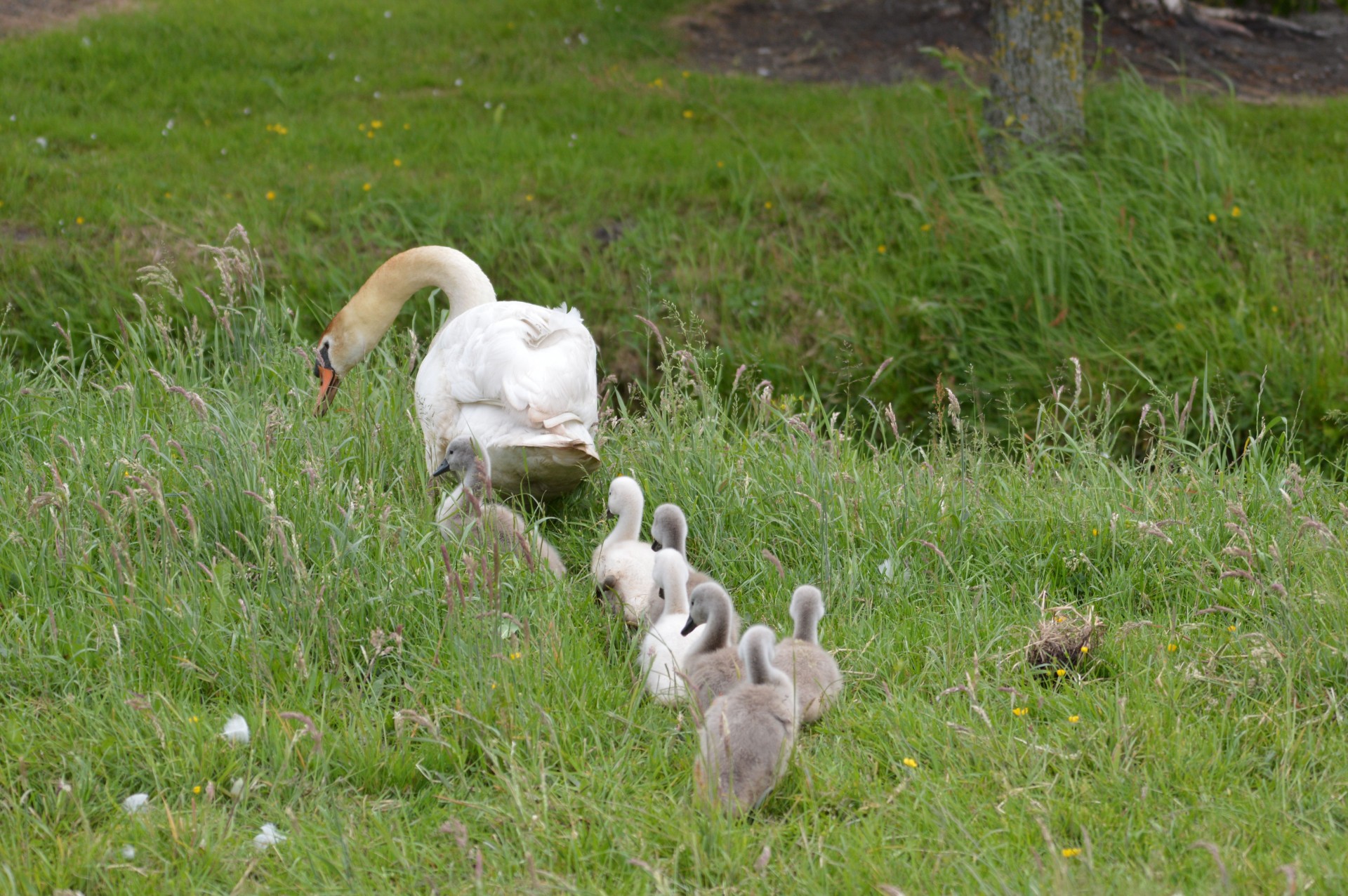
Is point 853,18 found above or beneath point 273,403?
above

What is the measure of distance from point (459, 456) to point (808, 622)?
1535 mm

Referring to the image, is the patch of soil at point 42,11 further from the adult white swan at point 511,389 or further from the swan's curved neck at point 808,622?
the swan's curved neck at point 808,622

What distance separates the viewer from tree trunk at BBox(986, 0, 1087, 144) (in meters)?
7.61

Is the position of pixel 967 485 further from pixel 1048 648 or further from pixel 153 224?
pixel 153 224

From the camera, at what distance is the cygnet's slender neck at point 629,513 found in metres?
4.02

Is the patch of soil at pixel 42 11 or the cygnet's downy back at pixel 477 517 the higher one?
the patch of soil at pixel 42 11

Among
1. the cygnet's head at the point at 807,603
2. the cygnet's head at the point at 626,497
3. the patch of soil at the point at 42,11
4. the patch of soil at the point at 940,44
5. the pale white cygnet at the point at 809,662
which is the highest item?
the patch of soil at the point at 42,11

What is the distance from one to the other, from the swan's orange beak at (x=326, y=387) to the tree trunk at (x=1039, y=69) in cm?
488

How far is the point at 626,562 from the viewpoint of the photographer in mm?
3947

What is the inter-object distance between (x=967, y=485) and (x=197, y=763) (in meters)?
2.78

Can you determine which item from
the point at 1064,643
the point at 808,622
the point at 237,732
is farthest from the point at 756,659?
the point at 237,732

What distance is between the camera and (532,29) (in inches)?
442

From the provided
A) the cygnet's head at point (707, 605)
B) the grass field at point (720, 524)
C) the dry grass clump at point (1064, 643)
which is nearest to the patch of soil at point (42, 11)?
the grass field at point (720, 524)

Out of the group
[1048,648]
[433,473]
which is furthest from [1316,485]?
[433,473]
